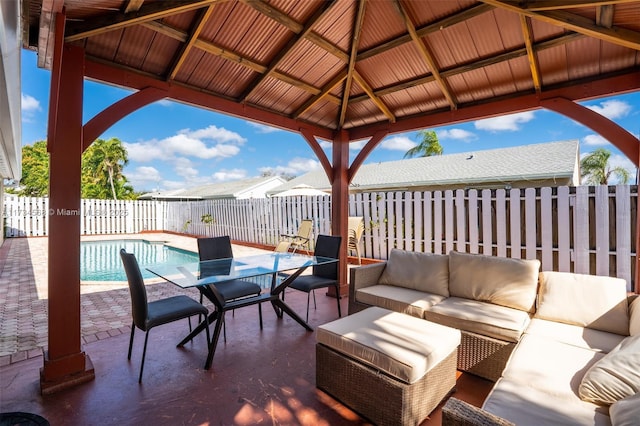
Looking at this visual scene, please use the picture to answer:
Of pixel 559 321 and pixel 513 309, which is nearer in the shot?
pixel 559 321

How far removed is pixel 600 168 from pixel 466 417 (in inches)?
840

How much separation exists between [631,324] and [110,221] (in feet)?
62.9

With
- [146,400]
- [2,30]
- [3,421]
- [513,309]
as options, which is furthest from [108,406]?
[513,309]

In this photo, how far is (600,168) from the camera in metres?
16.8

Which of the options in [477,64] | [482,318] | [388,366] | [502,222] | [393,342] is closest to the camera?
[388,366]

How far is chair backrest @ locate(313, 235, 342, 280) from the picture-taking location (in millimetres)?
4352

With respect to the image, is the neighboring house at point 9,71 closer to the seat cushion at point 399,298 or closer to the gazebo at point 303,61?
the gazebo at point 303,61

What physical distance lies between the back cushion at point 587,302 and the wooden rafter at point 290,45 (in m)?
3.26

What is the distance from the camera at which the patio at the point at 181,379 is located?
2.20m

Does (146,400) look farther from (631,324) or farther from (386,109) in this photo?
(386,109)

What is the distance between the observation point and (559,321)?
8.76ft

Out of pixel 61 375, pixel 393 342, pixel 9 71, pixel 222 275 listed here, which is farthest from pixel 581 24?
pixel 61 375

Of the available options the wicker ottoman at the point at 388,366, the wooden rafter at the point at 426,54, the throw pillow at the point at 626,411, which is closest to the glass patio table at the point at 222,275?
the wicker ottoman at the point at 388,366

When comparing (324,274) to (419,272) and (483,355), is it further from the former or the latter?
(483,355)
